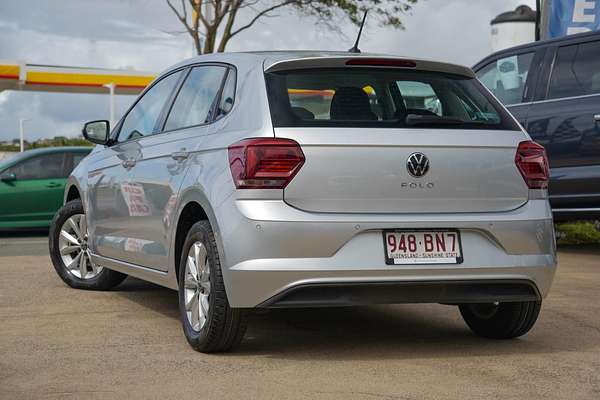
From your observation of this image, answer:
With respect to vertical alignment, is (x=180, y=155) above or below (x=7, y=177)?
above

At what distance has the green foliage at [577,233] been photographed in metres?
13.4

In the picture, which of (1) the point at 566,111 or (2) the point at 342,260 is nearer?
(2) the point at 342,260

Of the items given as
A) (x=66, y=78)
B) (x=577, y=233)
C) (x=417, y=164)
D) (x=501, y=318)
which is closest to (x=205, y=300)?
(x=417, y=164)

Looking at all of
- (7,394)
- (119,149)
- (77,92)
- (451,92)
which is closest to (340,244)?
(451,92)

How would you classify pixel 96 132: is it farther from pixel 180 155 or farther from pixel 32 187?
pixel 32 187

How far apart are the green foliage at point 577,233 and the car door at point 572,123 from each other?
171 cm

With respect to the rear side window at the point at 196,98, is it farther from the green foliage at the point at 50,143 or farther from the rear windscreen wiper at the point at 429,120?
the green foliage at the point at 50,143

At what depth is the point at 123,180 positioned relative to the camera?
7641 mm

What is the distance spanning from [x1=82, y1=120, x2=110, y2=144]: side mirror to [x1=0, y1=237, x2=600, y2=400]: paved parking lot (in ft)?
3.86

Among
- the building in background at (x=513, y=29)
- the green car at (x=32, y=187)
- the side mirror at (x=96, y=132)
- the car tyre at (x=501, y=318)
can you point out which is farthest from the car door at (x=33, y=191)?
the building in background at (x=513, y=29)

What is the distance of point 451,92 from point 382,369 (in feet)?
5.33

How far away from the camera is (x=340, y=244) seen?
563cm

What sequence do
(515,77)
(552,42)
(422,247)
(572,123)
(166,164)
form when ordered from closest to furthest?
(422,247), (166,164), (572,123), (552,42), (515,77)

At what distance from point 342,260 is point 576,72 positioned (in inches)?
237
